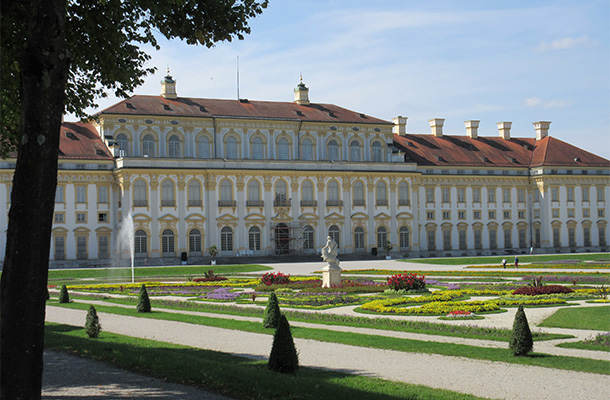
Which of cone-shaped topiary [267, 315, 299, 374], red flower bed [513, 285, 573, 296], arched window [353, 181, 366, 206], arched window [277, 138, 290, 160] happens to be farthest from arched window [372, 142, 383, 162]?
cone-shaped topiary [267, 315, 299, 374]

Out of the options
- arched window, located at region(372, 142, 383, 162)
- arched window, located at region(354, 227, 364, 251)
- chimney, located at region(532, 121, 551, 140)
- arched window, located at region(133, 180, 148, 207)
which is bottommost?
arched window, located at region(354, 227, 364, 251)

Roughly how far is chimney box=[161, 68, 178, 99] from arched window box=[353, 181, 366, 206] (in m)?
15.4

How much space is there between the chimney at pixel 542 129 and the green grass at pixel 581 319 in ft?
181

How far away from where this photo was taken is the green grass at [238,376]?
966 cm

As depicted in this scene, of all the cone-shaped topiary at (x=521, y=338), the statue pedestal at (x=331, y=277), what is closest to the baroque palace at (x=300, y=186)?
the statue pedestal at (x=331, y=277)

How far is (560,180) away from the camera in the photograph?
6800 cm

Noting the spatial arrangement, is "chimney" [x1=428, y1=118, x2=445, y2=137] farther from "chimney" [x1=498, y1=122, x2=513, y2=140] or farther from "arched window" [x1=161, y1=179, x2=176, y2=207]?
"arched window" [x1=161, y1=179, x2=176, y2=207]

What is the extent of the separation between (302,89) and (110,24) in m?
52.9

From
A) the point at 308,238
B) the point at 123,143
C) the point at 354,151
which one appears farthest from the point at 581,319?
the point at 354,151

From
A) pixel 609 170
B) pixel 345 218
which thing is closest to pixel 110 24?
pixel 345 218

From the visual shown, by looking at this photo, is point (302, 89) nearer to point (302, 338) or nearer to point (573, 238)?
point (573, 238)

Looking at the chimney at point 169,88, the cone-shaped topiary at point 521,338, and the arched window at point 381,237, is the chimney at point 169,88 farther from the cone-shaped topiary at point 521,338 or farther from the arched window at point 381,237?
the cone-shaped topiary at point 521,338

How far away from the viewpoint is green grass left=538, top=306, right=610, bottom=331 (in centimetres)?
1659

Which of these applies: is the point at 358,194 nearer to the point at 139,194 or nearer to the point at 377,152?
the point at 377,152
